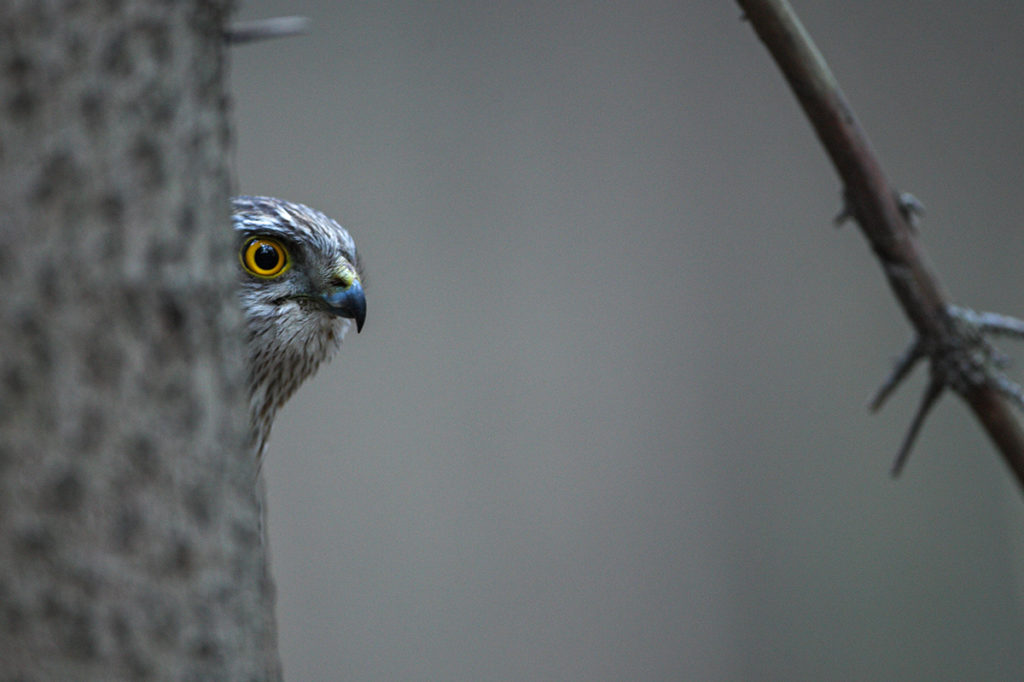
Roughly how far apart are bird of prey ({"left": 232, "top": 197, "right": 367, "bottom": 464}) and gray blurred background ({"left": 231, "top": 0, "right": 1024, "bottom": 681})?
188 cm

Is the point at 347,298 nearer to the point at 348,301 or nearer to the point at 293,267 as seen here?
the point at 348,301

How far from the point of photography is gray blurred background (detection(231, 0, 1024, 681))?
11.2ft

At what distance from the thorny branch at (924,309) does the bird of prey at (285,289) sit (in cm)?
81

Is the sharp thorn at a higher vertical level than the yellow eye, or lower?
lower

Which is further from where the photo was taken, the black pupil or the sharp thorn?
the black pupil

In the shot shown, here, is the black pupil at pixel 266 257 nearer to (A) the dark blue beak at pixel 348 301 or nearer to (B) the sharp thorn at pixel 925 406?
(A) the dark blue beak at pixel 348 301

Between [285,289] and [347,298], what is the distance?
0.35ft

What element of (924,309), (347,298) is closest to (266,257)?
(347,298)

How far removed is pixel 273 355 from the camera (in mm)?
1446

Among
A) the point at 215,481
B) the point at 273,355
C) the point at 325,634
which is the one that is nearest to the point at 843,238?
the point at 325,634

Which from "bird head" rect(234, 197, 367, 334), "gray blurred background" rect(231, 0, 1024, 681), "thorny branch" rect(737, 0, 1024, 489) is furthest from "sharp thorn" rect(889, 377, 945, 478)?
"gray blurred background" rect(231, 0, 1024, 681)

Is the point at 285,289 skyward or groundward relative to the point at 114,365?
skyward

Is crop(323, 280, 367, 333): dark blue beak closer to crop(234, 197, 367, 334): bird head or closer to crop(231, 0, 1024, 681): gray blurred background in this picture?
crop(234, 197, 367, 334): bird head

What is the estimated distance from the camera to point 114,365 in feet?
1.40
